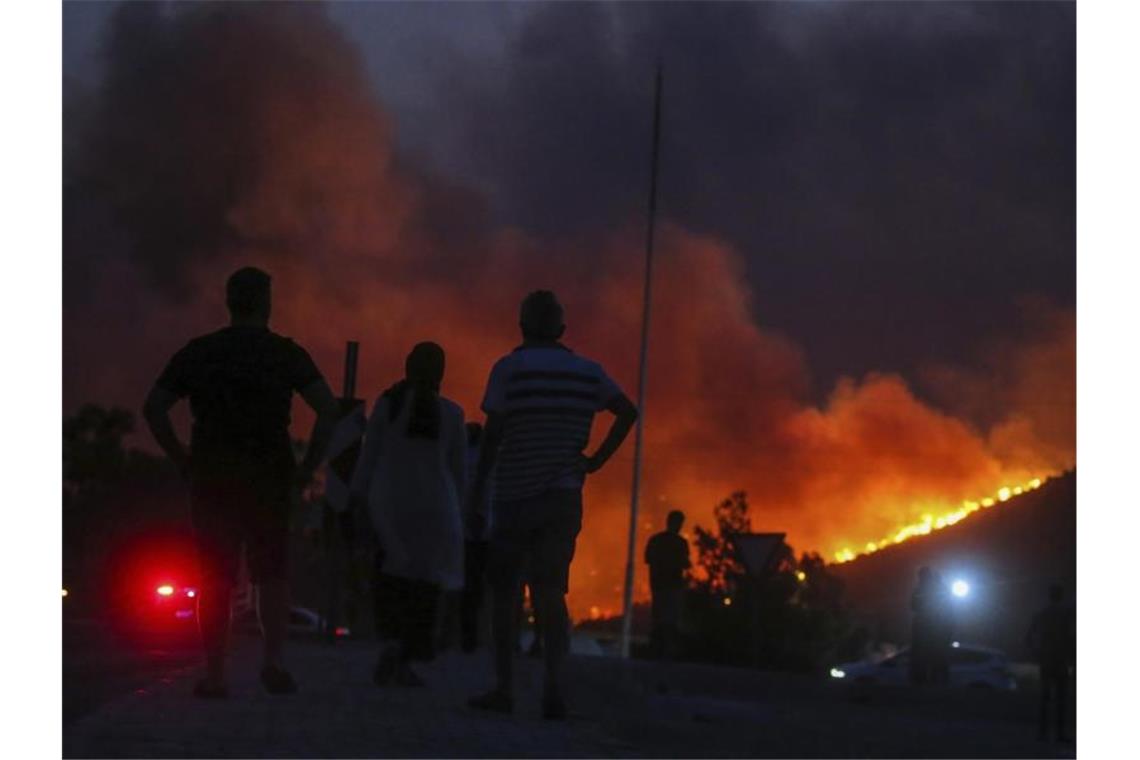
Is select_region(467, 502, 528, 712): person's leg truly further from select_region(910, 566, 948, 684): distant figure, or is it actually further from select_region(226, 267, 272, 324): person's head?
select_region(910, 566, 948, 684): distant figure

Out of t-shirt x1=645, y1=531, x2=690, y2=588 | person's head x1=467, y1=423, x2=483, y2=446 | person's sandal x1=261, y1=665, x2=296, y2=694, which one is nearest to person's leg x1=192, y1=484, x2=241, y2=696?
person's sandal x1=261, y1=665, x2=296, y2=694

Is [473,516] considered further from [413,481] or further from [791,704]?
[791,704]

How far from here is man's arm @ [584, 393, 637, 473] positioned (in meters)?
7.94

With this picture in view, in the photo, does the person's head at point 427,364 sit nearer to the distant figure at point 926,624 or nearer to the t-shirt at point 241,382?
the t-shirt at point 241,382

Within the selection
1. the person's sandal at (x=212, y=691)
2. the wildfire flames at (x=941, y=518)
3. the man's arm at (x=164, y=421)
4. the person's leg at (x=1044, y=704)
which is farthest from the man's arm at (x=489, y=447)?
the wildfire flames at (x=941, y=518)

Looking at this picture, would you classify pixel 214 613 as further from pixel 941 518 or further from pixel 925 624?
pixel 941 518

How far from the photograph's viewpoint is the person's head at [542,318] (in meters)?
7.73

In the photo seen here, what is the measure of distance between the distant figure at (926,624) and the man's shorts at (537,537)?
16021mm
